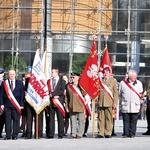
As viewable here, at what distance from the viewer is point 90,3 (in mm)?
30547

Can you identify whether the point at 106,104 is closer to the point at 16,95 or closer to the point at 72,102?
the point at 72,102

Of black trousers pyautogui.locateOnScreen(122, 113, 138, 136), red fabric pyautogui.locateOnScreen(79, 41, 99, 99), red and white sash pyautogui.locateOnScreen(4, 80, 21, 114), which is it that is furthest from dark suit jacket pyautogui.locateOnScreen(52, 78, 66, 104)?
black trousers pyautogui.locateOnScreen(122, 113, 138, 136)

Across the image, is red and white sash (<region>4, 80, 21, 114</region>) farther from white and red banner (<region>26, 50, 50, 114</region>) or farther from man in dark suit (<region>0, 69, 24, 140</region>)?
white and red banner (<region>26, 50, 50, 114</region>)

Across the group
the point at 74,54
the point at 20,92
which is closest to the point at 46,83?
the point at 20,92

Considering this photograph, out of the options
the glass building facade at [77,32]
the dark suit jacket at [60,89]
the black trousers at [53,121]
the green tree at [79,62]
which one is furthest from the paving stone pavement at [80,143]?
the glass building facade at [77,32]

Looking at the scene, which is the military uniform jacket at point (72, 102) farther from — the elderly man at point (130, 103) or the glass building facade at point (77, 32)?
the glass building facade at point (77, 32)

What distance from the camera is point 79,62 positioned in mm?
30312

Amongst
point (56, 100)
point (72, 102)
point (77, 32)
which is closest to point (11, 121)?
point (56, 100)

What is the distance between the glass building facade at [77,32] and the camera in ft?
99.6

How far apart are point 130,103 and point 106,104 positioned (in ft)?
1.83

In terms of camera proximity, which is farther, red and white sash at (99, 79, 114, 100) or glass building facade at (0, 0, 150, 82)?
glass building facade at (0, 0, 150, 82)

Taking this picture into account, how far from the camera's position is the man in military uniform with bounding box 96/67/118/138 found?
16.5 meters

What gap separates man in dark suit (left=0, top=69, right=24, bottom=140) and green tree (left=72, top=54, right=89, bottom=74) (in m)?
13.9

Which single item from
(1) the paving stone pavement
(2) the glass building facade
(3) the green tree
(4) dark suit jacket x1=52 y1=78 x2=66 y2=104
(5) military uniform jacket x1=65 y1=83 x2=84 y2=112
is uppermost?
(2) the glass building facade
